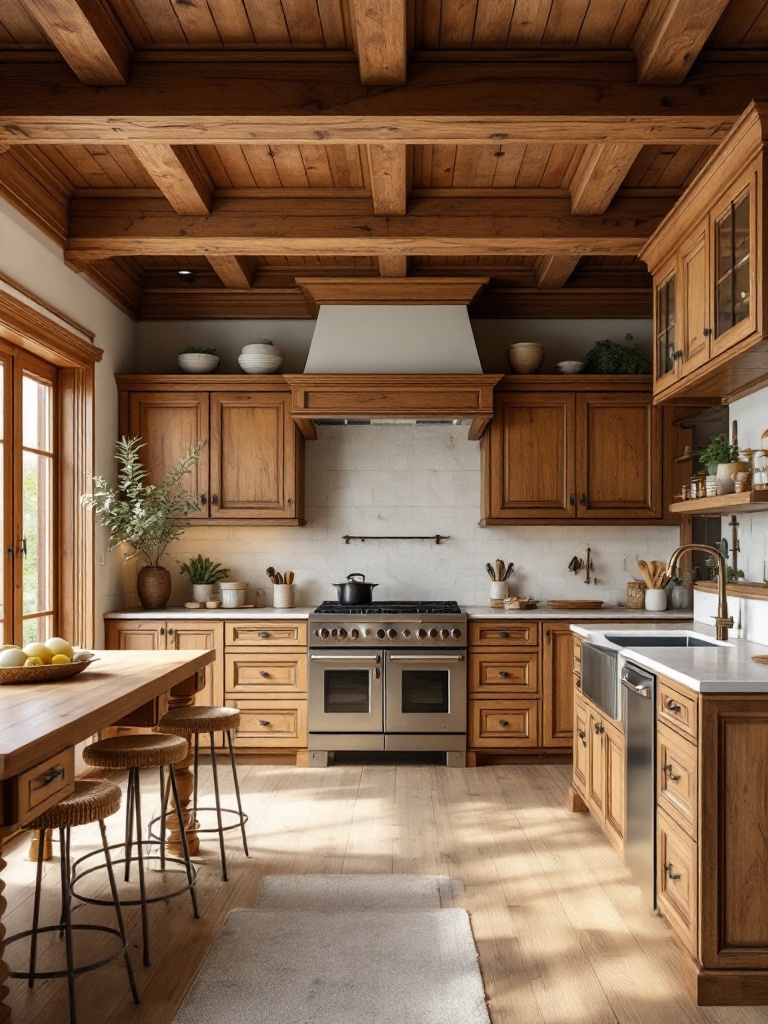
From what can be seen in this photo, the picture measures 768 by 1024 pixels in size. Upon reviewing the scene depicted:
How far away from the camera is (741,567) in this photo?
4203 millimetres

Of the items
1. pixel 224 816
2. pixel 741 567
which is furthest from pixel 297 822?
pixel 741 567

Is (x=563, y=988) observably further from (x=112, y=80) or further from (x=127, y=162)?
(x=127, y=162)

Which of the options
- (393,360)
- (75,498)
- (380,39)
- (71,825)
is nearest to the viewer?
(71,825)

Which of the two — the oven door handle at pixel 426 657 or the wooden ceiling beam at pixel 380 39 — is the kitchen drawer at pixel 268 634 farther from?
the wooden ceiling beam at pixel 380 39

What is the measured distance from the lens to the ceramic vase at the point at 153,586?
5566 mm

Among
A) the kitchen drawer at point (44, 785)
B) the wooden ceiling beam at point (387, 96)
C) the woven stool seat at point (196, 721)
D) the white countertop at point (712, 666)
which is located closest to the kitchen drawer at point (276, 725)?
the woven stool seat at point (196, 721)

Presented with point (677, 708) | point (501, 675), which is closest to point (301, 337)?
point (501, 675)

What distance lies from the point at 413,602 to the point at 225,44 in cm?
369

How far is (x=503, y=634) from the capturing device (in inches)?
209

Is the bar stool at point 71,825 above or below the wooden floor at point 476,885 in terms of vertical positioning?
above

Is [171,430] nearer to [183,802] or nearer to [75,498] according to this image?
[75,498]

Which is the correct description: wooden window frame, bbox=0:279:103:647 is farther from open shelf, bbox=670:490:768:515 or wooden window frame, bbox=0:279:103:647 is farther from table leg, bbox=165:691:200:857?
open shelf, bbox=670:490:768:515

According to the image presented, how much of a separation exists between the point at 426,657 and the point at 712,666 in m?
2.49

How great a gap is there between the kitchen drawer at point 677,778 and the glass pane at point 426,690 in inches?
92.5
